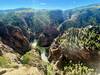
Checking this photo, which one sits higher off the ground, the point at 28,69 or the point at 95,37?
the point at 28,69

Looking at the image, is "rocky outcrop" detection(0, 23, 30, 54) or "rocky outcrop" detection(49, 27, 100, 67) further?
"rocky outcrop" detection(0, 23, 30, 54)

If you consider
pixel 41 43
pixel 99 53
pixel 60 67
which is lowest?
pixel 41 43

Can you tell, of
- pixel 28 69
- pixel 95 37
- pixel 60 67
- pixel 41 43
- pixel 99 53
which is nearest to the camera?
pixel 28 69

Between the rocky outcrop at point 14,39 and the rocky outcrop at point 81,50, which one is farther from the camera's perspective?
the rocky outcrop at point 14,39

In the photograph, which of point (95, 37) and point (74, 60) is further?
point (95, 37)

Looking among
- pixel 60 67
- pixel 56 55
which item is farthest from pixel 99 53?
pixel 56 55

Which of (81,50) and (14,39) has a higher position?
(81,50)

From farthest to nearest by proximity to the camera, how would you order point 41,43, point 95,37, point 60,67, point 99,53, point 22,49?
point 41,43 → point 22,49 → point 95,37 → point 60,67 → point 99,53

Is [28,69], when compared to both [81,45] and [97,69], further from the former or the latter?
[81,45]
